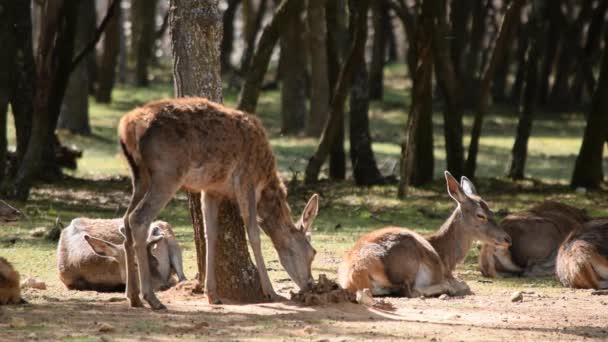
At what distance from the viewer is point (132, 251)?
9609 millimetres

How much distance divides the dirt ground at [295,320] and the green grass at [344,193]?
1736 mm

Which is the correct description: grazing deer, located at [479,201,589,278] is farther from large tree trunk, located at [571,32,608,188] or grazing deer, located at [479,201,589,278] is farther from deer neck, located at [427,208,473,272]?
large tree trunk, located at [571,32,608,188]

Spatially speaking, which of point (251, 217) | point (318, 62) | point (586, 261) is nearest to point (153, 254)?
point (251, 217)

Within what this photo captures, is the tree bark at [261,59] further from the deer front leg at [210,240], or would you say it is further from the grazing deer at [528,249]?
the deer front leg at [210,240]

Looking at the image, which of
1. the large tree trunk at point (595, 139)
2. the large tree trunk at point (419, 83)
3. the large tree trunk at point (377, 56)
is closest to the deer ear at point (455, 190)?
the large tree trunk at point (419, 83)

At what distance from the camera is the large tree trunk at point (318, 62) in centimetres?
2505

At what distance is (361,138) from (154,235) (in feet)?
32.2

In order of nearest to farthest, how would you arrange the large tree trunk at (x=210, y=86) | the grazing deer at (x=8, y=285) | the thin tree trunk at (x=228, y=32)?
the grazing deer at (x=8, y=285) < the large tree trunk at (x=210, y=86) < the thin tree trunk at (x=228, y=32)

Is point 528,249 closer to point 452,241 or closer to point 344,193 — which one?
point 452,241

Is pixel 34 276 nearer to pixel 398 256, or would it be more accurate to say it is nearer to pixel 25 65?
pixel 398 256

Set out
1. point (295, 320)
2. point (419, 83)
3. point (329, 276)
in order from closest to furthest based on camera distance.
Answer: point (295, 320) < point (329, 276) < point (419, 83)

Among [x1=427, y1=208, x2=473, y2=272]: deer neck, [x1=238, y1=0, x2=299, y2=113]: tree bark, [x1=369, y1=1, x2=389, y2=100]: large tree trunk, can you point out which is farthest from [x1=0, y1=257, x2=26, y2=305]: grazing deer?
[x1=369, y1=1, x2=389, y2=100]: large tree trunk

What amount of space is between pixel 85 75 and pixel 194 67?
56.6 feet

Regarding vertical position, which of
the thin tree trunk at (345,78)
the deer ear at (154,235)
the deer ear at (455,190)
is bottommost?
the deer ear at (154,235)
